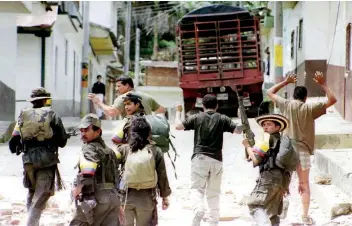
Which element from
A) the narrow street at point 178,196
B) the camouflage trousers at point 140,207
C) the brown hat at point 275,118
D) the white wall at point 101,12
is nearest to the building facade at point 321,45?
the narrow street at point 178,196

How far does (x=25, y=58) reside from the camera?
21.6 m

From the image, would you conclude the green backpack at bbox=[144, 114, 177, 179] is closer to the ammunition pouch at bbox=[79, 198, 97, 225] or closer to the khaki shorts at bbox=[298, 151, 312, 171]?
the ammunition pouch at bbox=[79, 198, 97, 225]

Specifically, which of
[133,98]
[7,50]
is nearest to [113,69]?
[7,50]

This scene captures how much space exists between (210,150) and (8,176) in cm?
479

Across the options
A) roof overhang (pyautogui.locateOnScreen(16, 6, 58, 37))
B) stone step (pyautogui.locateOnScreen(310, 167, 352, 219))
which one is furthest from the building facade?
roof overhang (pyautogui.locateOnScreen(16, 6, 58, 37))

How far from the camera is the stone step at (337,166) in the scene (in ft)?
27.1

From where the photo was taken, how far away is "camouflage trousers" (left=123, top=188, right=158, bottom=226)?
569 cm

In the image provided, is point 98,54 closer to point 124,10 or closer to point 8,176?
point 124,10

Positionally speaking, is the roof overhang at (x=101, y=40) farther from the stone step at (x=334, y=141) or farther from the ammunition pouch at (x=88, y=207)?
the ammunition pouch at (x=88, y=207)

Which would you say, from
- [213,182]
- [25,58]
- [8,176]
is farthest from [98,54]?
[213,182]

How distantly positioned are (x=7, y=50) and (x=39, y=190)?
11294 mm

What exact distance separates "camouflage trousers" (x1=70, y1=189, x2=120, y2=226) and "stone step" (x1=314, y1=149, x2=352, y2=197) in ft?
12.1

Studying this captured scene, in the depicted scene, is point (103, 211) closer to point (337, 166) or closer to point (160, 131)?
point (160, 131)

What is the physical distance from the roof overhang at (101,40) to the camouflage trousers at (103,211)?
23.8 m
